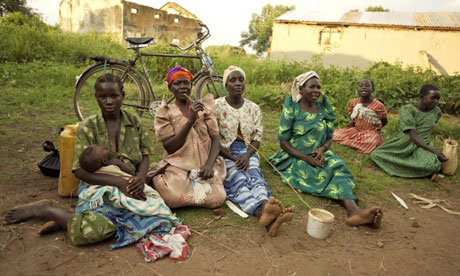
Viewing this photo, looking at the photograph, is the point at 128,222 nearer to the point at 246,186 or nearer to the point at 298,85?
the point at 246,186

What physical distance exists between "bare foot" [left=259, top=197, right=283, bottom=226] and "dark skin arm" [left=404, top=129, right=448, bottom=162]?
2.67m

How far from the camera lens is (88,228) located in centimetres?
212

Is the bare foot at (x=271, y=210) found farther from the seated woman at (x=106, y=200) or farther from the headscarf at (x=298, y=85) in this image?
the headscarf at (x=298, y=85)

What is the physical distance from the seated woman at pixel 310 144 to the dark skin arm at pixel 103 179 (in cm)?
170

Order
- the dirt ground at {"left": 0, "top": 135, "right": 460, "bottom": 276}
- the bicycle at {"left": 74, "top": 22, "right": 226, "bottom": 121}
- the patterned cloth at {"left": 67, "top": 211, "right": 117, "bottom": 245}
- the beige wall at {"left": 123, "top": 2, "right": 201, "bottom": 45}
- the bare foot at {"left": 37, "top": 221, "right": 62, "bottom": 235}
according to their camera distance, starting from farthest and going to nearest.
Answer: the beige wall at {"left": 123, "top": 2, "right": 201, "bottom": 45}, the bicycle at {"left": 74, "top": 22, "right": 226, "bottom": 121}, the bare foot at {"left": 37, "top": 221, "right": 62, "bottom": 235}, the patterned cloth at {"left": 67, "top": 211, "right": 117, "bottom": 245}, the dirt ground at {"left": 0, "top": 135, "right": 460, "bottom": 276}

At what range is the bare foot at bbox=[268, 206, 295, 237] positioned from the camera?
7.49 ft

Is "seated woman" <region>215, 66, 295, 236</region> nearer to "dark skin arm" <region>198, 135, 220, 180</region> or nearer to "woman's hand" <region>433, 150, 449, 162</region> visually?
"dark skin arm" <region>198, 135, 220, 180</region>

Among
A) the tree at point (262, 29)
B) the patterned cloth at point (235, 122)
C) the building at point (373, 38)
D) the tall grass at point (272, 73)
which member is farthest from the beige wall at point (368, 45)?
the tree at point (262, 29)

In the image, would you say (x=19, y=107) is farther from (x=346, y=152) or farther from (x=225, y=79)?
(x=346, y=152)

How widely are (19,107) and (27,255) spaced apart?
414 cm

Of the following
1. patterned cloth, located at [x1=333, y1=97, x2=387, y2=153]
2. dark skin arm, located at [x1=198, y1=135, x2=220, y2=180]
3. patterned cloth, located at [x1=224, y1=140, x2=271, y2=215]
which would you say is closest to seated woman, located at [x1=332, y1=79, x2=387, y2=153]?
patterned cloth, located at [x1=333, y1=97, x2=387, y2=153]

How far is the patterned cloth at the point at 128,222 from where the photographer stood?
2203mm

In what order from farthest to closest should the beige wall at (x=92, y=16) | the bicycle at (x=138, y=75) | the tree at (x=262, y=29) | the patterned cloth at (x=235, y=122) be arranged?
1. the tree at (x=262, y=29)
2. the beige wall at (x=92, y=16)
3. the bicycle at (x=138, y=75)
4. the patterned cloth at (x=235, y=122)

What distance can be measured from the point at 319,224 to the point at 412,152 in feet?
8.08
